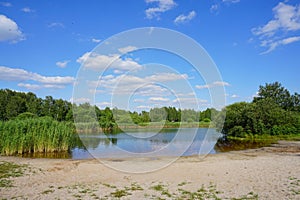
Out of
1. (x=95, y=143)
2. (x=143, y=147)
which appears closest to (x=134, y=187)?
(x=143, y=147)

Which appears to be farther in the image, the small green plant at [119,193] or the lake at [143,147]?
the lake at [143,147]

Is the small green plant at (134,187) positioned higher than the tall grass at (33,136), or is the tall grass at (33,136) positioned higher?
the tall grass at (33,136)

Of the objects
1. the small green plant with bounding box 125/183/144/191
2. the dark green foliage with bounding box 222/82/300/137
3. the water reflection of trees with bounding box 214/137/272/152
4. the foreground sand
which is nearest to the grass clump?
the foreground sand

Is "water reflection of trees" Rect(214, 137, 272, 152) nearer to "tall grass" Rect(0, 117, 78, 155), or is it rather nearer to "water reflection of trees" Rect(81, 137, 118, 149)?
"water reflection of trees" Rect(81, 137, 118, 149)

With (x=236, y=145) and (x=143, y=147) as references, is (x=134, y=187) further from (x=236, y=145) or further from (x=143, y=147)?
(x=236, y=145)

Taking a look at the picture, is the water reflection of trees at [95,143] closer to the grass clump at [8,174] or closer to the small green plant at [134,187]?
the grass clump at [8,174]

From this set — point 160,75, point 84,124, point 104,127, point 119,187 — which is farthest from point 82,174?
point 104,127

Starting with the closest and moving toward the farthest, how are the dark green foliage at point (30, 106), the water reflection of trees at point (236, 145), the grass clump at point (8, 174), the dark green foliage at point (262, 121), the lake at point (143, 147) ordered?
1. the grass clump at point (8, 174)
2. the lake at point (143, 147)
3. the water reflection of trees at point (236, 145)
4. the dark green foliage at point (262, 121)
5. the dark green foliage at point (30, 106)

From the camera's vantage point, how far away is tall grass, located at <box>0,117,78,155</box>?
19.2 metres

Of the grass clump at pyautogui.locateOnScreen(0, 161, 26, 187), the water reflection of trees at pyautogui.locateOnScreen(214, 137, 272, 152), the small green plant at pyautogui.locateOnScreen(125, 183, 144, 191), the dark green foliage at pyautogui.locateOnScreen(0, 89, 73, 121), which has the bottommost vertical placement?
the small green plant at pyautogui.locateOnScreen(125, 183, 144, 191)

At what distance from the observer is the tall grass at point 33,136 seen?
1919 centimetres

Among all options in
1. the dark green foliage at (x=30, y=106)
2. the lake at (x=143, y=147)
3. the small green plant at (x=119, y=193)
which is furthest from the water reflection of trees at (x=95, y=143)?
the dark green foliage at (x=30, y=106)

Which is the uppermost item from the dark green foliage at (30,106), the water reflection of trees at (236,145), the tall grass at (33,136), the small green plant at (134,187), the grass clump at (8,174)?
the dark green foliage at (30,106)

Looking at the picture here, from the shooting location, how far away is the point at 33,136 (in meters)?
20.2
